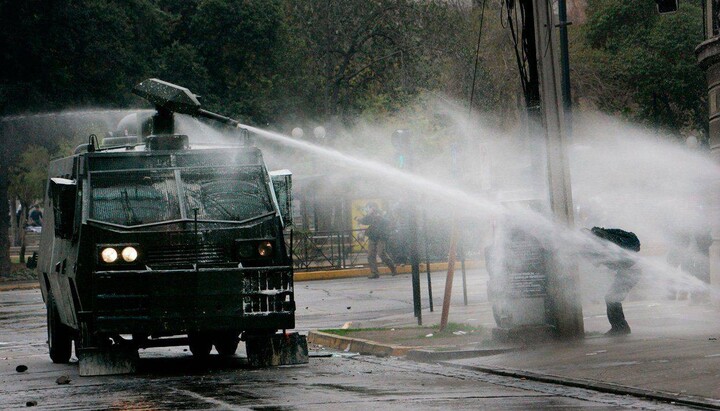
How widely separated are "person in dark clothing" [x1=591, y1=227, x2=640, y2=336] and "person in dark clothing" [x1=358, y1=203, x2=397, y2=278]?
1861 centimetres

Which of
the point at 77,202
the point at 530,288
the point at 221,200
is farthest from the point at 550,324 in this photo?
the point at 77,202

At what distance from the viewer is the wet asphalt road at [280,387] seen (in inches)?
429

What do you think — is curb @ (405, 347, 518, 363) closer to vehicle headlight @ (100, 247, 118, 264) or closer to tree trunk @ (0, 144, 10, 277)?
vehicle headlight @ (100, 247, 118, 264)

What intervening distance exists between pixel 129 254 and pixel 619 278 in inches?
222

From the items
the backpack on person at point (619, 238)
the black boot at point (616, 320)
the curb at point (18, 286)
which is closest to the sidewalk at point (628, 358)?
the black boot at point (616, 320)

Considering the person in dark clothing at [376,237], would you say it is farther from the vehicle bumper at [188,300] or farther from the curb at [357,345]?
the vehicle bumper at [188,300]

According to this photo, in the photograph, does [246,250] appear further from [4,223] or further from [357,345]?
[4,223]

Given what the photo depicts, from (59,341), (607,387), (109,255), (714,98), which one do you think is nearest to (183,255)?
(109,255)

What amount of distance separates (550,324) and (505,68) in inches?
1351

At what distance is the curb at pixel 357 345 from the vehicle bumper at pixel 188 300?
214 centimetres

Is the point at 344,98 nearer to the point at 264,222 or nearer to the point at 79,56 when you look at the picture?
the point at 79,56

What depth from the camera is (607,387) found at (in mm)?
11500

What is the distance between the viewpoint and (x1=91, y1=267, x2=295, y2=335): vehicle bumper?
45.1 feet

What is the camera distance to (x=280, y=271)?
46.6 feet
